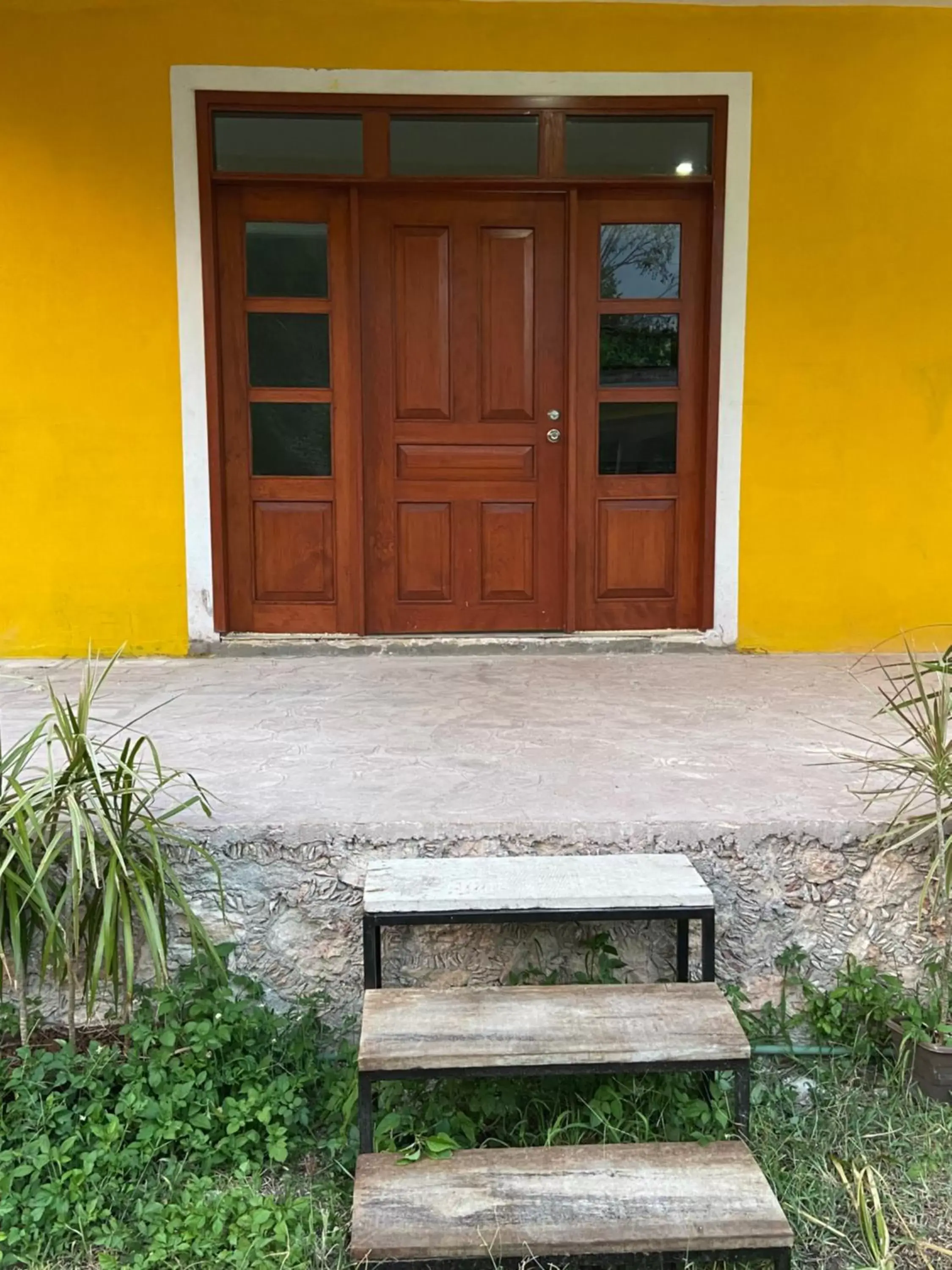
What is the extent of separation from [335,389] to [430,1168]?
3534 mm

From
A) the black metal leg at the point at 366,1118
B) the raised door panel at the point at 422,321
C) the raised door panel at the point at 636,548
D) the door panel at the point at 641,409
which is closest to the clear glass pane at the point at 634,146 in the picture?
the door panel at the point at 641,409

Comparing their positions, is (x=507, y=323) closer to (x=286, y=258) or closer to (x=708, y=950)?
(x=286, y=258)

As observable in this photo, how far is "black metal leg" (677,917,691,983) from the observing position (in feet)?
7.79

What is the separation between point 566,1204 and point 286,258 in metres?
4.01

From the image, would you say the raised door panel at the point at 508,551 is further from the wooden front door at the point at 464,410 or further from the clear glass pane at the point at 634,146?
the clear glass pane at the point at 634,146

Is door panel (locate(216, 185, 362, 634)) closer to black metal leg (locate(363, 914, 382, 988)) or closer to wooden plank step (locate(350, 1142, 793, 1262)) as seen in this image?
black metal leg (locate(363, 914, 382, 988))

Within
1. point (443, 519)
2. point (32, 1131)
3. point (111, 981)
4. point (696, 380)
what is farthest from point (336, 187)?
point (32, 1131)

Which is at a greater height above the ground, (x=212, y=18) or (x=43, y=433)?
(x=212, y=18)

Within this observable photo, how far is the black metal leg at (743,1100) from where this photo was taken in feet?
6.49

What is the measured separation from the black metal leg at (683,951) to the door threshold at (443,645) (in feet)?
7.68

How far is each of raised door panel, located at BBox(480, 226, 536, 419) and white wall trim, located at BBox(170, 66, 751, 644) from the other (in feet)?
2.01

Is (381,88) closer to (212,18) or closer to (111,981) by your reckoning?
(212,18)

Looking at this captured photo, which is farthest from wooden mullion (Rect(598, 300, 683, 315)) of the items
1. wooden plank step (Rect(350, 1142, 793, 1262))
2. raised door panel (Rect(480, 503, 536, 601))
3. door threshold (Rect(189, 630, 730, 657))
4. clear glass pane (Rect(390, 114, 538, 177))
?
wooden plank step (Rect(350, 1142, 793, 1262))

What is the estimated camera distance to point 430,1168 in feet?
6.07
